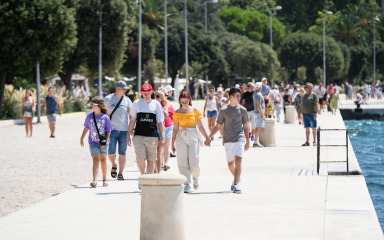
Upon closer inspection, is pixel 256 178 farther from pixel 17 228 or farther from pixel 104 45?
pixel 104 45

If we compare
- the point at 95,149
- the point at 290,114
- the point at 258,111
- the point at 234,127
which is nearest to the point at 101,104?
the point at 95,149

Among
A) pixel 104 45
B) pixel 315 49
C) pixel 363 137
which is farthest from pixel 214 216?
pixel 315 49

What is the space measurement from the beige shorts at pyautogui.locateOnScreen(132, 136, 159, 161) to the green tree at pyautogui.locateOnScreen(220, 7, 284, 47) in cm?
9160

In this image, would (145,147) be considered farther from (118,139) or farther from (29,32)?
(29,32)

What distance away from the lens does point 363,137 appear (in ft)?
104

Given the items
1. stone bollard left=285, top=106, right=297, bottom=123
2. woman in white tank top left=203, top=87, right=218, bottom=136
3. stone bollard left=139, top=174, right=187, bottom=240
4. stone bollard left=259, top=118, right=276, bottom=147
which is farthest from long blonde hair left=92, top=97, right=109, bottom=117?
stone bollard left=285, top=106, right=297, bottom=123

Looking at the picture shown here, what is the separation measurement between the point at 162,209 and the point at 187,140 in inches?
157

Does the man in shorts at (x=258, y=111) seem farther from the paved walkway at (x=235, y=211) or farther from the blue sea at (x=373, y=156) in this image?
the paved walkway at (x=235, y=211)

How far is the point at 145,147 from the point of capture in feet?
38.1

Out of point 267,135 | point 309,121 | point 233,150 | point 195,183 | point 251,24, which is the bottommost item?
point 195,183

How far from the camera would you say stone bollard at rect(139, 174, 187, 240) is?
7359 mm

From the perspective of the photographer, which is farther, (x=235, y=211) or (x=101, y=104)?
(x=101, y=104)

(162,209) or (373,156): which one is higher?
(162,209)

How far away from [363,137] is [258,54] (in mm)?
50657
